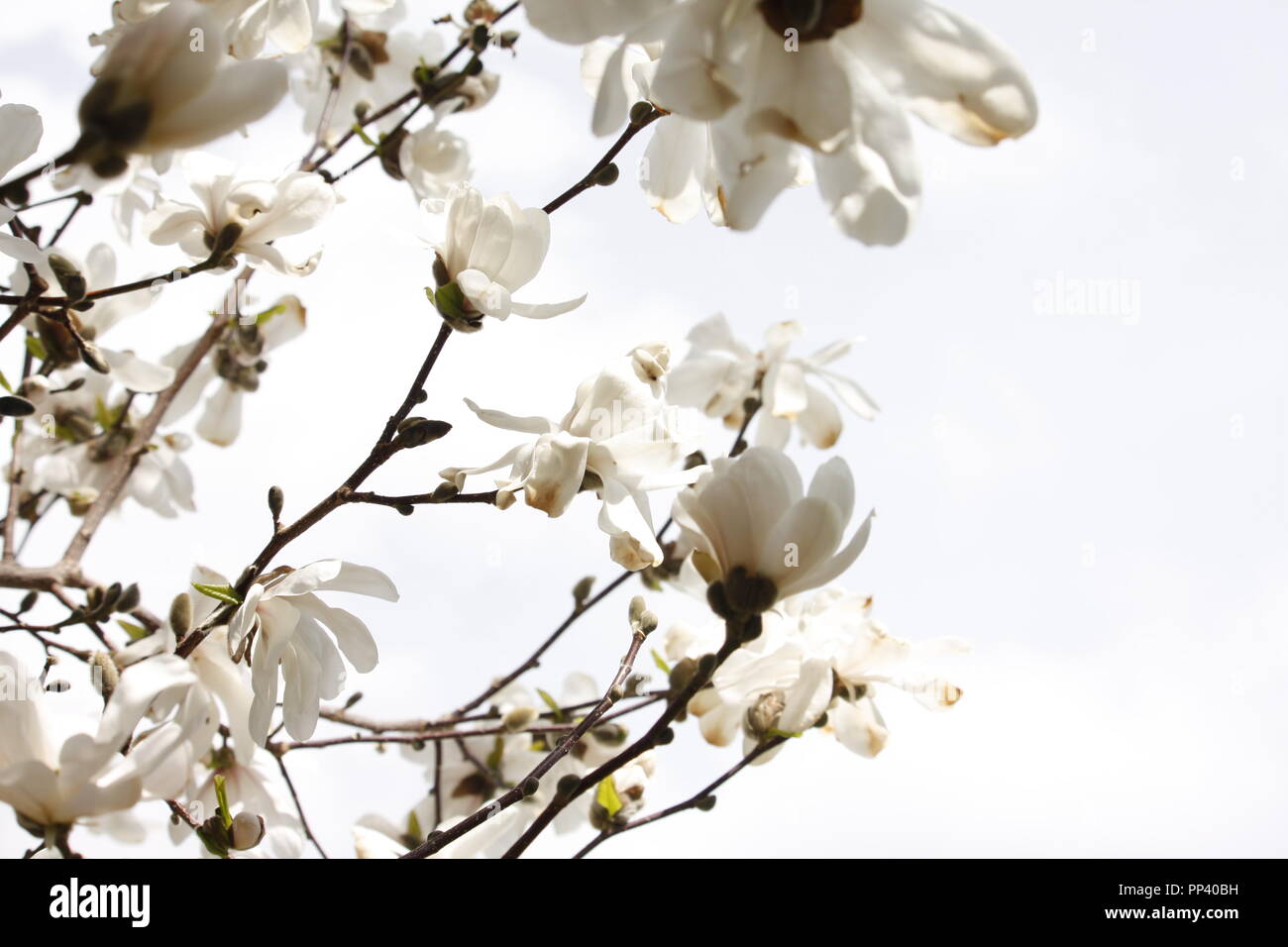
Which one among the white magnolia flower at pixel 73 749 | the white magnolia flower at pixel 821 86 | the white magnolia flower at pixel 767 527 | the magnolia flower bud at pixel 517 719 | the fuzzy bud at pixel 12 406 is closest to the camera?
the white magnolia flower at pixel 821 86

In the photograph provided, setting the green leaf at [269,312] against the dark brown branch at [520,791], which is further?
the green leaf at [269,312]

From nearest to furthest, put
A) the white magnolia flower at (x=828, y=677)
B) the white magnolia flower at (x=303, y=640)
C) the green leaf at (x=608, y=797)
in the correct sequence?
the white magnolia flower at (x=303, y=640) < the white magnolia flower at (x=828, y=677) < the green leaf at (x=608, y=797)

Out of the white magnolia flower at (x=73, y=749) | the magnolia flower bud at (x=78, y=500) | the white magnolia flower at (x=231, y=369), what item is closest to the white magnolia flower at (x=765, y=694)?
the white magnolia flower at (x=73, y=749)

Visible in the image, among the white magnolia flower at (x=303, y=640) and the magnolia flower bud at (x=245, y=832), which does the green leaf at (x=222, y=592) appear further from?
the magnolia flower bud at (x=245, y=832)

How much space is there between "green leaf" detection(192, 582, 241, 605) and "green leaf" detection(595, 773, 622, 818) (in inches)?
23.5

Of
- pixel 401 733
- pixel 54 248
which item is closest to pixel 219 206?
pixel 54 248

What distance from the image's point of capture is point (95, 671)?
3.03 ft

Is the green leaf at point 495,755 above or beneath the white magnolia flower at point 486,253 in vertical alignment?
beneath

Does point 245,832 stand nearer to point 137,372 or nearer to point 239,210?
point 239,210

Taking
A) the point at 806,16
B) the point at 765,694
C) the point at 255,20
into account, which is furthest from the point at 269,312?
the point at 806,16

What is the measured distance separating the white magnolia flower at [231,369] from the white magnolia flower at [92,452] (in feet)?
0.21

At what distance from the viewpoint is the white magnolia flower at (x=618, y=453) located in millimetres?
937
